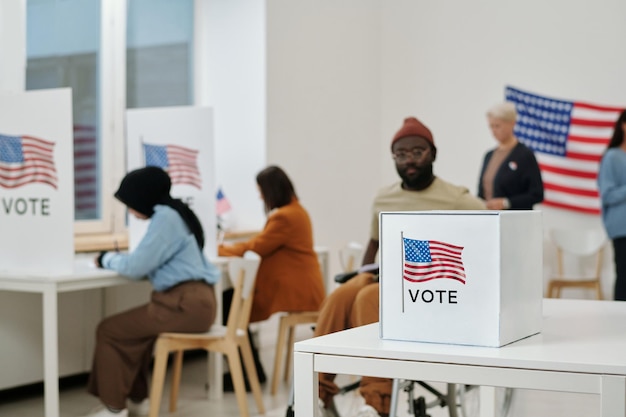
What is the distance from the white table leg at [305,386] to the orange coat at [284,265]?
2.89 m

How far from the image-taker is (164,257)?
392 cm

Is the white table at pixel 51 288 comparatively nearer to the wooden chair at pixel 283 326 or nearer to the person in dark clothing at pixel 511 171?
the wooden chair at pixel 283 326

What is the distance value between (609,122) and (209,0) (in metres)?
2.87

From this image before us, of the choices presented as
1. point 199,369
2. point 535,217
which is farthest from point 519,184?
point 535,217

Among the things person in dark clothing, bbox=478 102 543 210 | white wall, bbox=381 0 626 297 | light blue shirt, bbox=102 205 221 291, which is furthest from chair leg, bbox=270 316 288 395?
white wall, bbox=381 0 626 297

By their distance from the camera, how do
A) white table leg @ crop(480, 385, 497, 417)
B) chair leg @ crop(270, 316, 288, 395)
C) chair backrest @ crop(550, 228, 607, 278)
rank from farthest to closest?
chair backrest @ crop(550, 228, 607, 278) < chair leg @ crop(270, 316, 288, 395) < white table leg @ crop(480, 385, 497, 417)

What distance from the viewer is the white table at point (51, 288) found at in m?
3.51

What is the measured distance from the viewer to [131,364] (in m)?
3.96

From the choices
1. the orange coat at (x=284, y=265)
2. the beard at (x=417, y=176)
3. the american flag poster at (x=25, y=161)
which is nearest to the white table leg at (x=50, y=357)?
the american flag poster at (x=25, y=161)

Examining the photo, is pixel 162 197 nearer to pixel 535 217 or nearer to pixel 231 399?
pixel 231 399

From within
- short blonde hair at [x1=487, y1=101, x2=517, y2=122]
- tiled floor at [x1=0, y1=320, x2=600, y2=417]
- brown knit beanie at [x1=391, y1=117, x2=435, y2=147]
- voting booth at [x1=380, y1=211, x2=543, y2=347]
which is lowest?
tiled floor at [x1=0, y1=320, x2=600, y2=417]

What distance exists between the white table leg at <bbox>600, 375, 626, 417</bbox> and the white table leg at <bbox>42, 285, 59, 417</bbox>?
99.1 inches

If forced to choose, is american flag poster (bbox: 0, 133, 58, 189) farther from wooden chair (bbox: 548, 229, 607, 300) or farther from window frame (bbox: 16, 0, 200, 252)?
wooden chair (bbox: 548, 229, 607, 300)

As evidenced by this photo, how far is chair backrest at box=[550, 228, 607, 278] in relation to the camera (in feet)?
20.4
